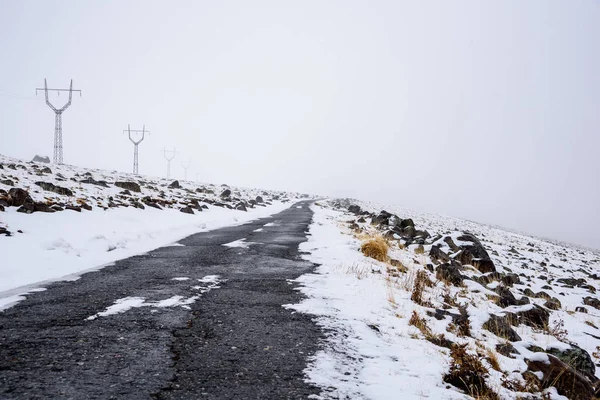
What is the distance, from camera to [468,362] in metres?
3.44

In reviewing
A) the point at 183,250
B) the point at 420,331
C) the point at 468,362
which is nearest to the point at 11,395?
the point at 468,362

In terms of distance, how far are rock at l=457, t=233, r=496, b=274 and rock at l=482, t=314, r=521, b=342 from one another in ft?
24.0

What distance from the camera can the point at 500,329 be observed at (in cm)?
559

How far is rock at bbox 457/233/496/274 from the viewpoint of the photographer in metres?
12.5

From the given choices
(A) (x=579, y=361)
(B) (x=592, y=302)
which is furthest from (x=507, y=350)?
(B) (x=592, y=302)

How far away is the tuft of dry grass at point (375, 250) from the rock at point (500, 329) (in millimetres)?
3885

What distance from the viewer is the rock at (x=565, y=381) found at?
3.45 meters

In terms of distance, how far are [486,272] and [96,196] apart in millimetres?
16085

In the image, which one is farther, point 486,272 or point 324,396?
point 486,272

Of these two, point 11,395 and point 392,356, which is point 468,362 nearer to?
point 392,356

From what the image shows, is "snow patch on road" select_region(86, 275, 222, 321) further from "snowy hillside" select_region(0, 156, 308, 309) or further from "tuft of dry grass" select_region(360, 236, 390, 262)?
"tuft of dry grass" select_region(360, 236, 390, 262)

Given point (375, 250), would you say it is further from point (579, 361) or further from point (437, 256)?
point (579, 361)

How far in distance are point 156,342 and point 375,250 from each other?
24.2 feet

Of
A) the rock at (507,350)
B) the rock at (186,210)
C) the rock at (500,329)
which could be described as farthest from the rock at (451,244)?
the rock at (186,210)
